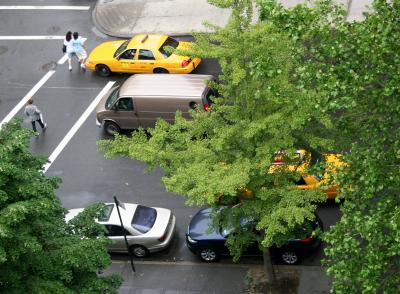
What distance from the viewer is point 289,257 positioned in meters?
18.3

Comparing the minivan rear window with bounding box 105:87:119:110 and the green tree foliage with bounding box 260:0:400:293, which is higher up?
the green tree foliage with bounding box 260:0:400:293

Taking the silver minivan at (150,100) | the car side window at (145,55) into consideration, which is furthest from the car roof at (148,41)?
the silver minivan at (150,100)

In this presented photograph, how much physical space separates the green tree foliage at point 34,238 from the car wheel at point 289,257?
5.94m

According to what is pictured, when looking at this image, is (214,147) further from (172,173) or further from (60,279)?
(60,279)

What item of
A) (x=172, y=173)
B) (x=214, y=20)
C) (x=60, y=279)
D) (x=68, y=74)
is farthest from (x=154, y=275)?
(x=214, y=20)

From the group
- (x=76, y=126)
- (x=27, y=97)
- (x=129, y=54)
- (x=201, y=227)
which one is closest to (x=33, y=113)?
(x=76, y=126)

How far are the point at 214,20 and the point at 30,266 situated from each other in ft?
59.1

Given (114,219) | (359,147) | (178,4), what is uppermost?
(359,147)

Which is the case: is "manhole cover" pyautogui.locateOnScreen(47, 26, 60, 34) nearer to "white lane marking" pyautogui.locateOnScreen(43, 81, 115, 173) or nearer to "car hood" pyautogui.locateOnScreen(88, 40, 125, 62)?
"car hood" pyautogui.locateOnScreen(88, 40, 125, 62)

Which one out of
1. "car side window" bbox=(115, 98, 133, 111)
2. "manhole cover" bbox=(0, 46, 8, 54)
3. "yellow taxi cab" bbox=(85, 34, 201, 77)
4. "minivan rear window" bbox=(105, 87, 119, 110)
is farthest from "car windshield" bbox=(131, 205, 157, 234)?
"manhole cover" bbox=(0, 46, 8, 54)

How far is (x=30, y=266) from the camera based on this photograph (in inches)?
501

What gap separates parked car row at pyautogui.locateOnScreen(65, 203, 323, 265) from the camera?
59.7 ft

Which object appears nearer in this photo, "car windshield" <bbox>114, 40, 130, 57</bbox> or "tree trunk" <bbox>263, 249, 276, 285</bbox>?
"tree trunk" <bbox>263, 249, 276, 285</bbox>

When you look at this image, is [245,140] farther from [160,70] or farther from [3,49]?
[3,49]
